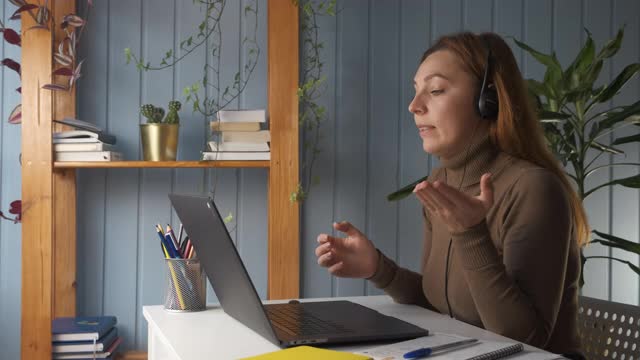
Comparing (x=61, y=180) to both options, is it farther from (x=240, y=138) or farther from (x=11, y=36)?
(x=240, y=138)

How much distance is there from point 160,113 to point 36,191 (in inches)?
19.6

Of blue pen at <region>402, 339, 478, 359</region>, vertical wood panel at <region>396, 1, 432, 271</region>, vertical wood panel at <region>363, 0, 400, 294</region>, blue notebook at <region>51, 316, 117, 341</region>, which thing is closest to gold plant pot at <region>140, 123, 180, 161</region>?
blue notebook at <region>51, 316, 117, 341</region>

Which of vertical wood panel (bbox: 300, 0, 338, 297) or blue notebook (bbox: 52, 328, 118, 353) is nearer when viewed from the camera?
blue notebook (bbox: 52, 328, 118, 353)

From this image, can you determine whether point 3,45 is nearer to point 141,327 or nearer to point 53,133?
point 53,133

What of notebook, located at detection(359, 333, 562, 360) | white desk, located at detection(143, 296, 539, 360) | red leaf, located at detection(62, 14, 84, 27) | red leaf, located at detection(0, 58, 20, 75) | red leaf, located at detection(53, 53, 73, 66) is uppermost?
red leaf, located at detection(62, 14, 84, 27)

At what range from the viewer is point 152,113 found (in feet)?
8.77

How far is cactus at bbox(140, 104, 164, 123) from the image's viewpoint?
2.67m

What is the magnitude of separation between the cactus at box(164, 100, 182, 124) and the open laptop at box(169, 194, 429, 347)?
1238mm

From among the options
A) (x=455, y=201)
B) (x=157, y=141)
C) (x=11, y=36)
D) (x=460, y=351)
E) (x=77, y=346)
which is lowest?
(x=77, y=346)

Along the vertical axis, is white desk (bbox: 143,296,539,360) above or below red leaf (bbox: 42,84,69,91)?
below

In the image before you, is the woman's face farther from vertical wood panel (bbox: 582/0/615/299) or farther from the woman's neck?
vertical wood panel (bbox: 582/0/615/299)

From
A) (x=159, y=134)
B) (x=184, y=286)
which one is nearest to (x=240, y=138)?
(x=159, y=134)

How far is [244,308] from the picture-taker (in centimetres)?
134

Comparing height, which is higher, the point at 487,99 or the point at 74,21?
the point at 74,21
